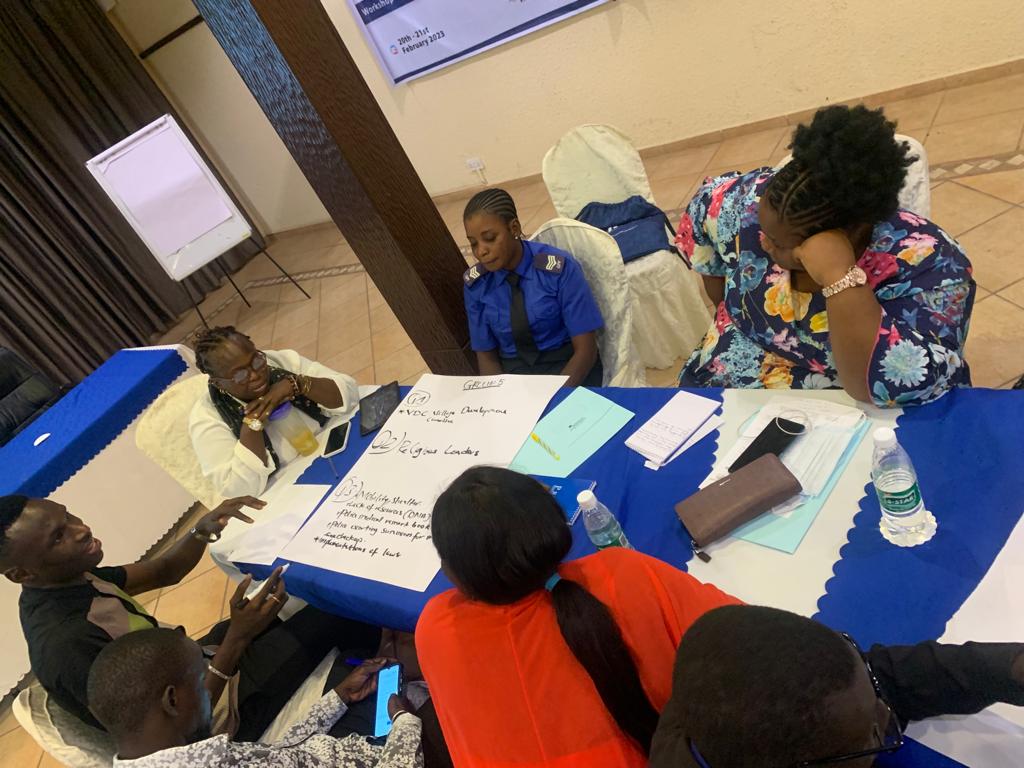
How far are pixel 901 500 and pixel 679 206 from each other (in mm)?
3080

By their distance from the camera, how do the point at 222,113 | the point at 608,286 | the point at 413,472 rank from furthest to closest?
the point at 222,113
the point at 608,286
the point at 413,472

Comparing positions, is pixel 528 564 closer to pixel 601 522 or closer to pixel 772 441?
pixel 601 522

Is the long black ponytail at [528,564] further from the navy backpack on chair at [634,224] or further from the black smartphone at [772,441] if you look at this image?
the navy backpack on chair at [634,224]

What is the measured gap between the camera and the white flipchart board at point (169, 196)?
440 cm

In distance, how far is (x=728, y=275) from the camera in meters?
1.59

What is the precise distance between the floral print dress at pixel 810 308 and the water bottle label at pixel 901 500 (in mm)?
258

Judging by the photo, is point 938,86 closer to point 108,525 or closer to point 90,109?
point 108,525

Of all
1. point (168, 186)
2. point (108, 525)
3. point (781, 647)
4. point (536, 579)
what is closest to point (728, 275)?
point (536, 579)

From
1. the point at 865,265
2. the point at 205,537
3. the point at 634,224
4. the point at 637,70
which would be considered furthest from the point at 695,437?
the point at 637,70

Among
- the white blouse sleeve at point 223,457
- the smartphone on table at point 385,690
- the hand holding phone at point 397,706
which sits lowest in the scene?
the smartphone on table at point 385,690

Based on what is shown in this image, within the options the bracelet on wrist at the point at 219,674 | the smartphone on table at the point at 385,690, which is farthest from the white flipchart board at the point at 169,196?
the smartphone on table at the point at 385,690

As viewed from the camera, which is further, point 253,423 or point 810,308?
point 253,423

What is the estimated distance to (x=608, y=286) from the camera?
1.97 meters

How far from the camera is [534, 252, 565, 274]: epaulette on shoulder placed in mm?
1861
